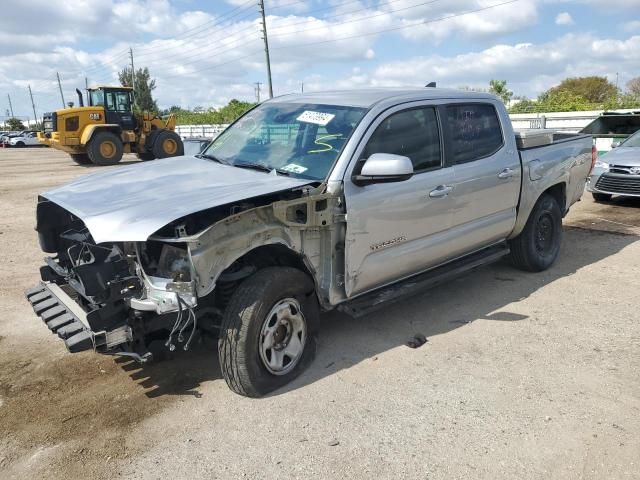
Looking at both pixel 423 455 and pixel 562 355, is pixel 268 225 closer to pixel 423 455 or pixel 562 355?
pixel 423 455

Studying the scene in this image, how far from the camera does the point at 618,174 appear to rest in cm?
941

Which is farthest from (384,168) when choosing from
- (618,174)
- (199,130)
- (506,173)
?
(199,130)

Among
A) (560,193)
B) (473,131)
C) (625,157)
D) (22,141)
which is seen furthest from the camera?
(22,141)

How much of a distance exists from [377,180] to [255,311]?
1234mm

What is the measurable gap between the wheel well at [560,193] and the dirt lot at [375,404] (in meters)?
1.39

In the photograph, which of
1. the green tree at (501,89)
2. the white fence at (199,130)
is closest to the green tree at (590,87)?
the green tree at (501,89)

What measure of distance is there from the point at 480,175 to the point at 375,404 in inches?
90.2

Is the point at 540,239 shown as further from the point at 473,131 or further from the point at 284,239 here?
the point at 284,239

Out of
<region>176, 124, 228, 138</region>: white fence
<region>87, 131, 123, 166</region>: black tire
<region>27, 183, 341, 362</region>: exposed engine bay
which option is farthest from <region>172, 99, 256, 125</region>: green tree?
<region>27, 183, 341, 362</region>: exposed engine bay

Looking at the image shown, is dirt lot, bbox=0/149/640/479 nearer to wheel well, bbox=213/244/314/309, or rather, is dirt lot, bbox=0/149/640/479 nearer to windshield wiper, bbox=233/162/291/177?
wheel well, bbox=213/244/314/309

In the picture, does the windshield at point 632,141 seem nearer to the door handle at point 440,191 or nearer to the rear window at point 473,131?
the rear window at point 473,131

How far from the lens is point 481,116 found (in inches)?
197

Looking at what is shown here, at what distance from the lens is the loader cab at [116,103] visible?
2083 cm

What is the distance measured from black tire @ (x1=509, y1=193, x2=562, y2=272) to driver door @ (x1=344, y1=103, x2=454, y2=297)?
151 cm
